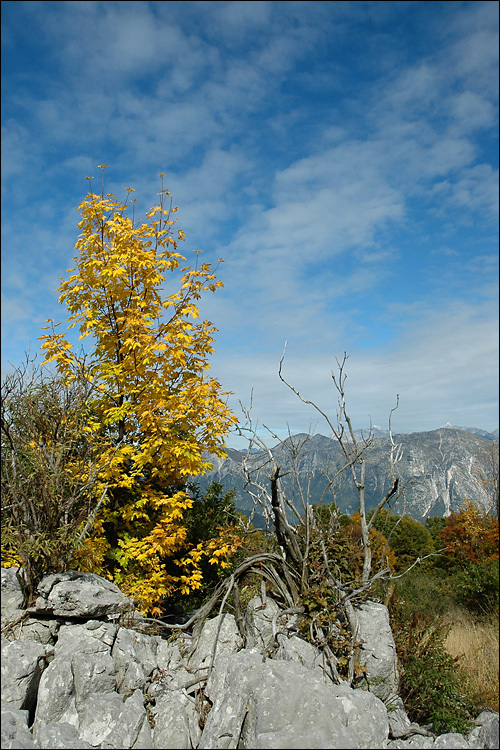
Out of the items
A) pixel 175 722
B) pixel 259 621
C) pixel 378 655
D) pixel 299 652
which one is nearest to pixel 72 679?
pixel 175 722

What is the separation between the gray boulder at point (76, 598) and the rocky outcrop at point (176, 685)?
0.04ft

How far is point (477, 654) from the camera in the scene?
29.4 ft

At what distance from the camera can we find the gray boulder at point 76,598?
17.5 feet

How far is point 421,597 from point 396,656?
21.0 feet

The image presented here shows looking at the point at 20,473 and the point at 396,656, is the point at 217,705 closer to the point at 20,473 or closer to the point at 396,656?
the point at 396,656

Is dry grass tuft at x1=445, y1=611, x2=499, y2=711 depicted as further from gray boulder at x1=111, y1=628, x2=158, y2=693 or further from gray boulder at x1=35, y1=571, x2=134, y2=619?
gray boulder at x1=35, y1=571, x2=134, y2=619

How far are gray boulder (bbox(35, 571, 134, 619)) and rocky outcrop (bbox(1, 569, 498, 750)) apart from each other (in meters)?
0.01

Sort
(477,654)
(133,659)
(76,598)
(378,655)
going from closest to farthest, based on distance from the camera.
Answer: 1. (133,659)
2. (76,598)
3. (378,655)
4. (477,654)

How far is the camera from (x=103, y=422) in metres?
7.17

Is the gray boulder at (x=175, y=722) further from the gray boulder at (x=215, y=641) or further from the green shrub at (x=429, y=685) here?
the green shrub at (x=429, y=685)

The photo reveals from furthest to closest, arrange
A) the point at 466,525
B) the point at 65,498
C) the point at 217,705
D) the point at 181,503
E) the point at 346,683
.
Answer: the point at 466,525, the point at 181,503, the point at 65,498, the point at 346,683, the point at 217,705

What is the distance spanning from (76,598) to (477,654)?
26.7ft

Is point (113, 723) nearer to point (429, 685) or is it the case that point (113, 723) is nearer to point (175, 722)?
point (175, 722)

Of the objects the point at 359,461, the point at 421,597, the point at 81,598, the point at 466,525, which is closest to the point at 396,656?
the point at 359,461
